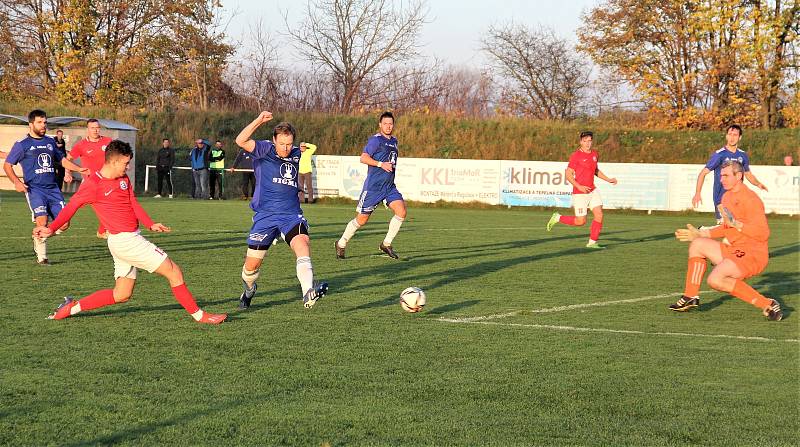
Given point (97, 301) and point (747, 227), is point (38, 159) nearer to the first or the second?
point (97, 301)

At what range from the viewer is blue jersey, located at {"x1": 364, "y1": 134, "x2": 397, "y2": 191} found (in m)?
14.0

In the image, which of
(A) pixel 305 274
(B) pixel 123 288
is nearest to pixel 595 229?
(A) pixel 305 274

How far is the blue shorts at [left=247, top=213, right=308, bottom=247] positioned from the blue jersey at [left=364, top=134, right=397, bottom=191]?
5.02 m

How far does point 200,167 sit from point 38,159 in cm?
2081

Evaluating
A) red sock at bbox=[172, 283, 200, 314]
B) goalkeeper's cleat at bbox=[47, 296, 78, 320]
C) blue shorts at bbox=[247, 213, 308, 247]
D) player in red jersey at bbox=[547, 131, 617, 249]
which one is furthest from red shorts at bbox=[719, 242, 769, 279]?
player in red jersey at bbox=[547, 131, 617, 249]

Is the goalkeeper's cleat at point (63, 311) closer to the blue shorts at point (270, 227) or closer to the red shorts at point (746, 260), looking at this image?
the blue shorts at point (270, 227)

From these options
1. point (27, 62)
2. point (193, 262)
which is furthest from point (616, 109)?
point (193, 262)

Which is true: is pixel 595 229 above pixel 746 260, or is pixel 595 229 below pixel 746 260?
below

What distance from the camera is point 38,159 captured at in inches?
515

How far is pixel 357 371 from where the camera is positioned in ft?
21.1

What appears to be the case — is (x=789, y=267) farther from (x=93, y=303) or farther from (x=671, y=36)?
(x=671, y=36)

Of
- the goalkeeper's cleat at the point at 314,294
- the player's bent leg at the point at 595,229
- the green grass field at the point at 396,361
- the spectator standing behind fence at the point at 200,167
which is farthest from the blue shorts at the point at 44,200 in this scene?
the spectator standing behind fence at the point at 200,167

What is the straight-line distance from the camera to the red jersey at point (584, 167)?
1719 cm

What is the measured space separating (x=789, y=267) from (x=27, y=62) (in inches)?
1707
